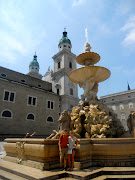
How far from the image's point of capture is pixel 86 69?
388 inches

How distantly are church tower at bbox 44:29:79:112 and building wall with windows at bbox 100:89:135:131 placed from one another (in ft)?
30.2

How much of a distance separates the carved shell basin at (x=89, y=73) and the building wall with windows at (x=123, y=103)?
21796 mm

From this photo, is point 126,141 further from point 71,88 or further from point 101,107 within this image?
point 71,88

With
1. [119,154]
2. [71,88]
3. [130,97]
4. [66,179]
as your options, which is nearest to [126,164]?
[119,154]

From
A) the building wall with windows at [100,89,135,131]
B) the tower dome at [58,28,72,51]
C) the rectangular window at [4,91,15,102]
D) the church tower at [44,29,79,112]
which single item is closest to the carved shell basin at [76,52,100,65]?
the rectangular window at [4,91,15,102]

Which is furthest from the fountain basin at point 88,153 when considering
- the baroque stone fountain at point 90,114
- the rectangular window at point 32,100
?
the rectangular window at point 32,100

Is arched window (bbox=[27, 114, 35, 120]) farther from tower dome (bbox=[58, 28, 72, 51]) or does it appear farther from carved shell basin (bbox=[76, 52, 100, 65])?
tower dome (bbox=[58, 28, 72, 51])

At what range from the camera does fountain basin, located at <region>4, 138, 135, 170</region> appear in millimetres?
4215

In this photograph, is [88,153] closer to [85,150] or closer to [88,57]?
[85,150]

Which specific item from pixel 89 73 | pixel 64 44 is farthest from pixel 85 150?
pixel 64 44

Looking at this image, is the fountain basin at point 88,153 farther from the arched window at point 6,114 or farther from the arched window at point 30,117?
the arched window at point 30,117

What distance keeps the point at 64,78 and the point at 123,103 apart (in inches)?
669

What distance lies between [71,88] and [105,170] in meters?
33.8

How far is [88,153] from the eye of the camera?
4.57 metres
